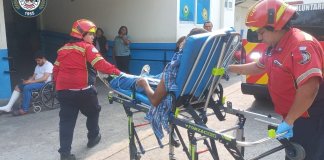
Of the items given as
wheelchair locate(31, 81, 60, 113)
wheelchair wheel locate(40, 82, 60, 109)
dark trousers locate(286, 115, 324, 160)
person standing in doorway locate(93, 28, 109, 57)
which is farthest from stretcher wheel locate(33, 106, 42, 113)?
dark trousers locate(286, 115, 324, 160)

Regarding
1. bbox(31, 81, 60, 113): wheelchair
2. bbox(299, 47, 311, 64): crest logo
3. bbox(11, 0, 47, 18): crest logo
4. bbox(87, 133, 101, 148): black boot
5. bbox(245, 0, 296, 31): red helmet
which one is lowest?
bbox(87, 133, 101, 148): black boot

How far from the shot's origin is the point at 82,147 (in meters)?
4.34

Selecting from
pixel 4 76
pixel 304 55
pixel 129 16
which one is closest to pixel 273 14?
pixel 304 55

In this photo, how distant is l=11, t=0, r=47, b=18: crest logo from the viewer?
6311mm

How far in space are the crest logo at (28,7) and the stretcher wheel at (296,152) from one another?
18.5 feet

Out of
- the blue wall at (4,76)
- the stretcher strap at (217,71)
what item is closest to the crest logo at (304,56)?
the stretcher strap at (217,71)

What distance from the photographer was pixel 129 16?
30.7 feet

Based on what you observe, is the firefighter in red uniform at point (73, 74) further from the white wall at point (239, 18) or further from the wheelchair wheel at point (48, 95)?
the white wall at point (239, 18)

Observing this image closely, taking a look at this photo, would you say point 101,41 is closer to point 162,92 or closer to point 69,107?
point 69,107

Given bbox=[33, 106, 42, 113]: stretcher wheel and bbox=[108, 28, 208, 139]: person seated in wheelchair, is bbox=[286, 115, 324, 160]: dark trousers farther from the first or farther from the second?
bbox=[33, 106, 42, 113]: stretcher wheel

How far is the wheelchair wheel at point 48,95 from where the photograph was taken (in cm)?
612

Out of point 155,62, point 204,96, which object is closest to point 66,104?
point 204,96

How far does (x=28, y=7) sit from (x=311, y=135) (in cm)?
581

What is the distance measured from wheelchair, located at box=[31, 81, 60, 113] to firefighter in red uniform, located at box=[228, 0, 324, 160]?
467 cm
